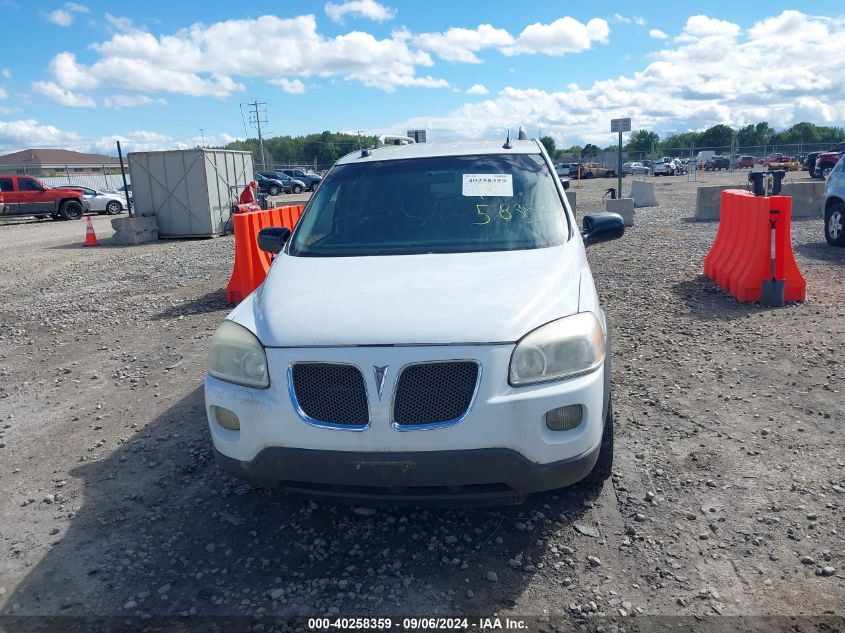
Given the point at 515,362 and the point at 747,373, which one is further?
the point at 747,373

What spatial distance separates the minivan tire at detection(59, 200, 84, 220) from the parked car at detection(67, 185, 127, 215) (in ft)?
5.41

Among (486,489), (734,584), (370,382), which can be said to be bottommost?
(734,584)

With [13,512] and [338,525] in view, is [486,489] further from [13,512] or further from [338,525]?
[13,512]

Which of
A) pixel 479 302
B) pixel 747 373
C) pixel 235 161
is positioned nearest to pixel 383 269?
pixel 479 302

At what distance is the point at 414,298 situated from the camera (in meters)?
3.09

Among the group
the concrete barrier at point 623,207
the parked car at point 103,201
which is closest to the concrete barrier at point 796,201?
the concrete barrier at point 623,207

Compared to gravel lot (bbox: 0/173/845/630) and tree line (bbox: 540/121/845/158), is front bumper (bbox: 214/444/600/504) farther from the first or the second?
tree line (bbox: 540/121/845/158)

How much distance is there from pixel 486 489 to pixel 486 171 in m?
2.29

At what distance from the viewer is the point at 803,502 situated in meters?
3.42

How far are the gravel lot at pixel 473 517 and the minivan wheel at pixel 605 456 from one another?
116 millimetres

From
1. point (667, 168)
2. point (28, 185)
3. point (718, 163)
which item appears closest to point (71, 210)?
point (28, 185)

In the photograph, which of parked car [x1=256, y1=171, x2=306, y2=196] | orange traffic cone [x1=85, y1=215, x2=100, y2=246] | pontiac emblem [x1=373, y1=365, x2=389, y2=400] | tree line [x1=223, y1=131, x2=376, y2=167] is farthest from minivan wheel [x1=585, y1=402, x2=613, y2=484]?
tree line [x1=223, y1=131, x2=376, y2=167]

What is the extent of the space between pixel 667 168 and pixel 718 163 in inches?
262

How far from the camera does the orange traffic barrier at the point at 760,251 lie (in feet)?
23.6
